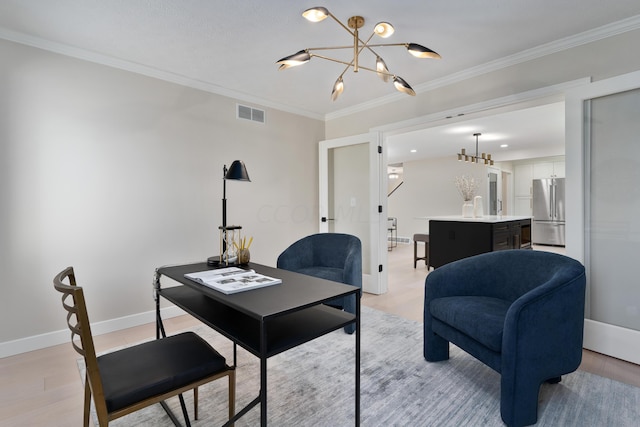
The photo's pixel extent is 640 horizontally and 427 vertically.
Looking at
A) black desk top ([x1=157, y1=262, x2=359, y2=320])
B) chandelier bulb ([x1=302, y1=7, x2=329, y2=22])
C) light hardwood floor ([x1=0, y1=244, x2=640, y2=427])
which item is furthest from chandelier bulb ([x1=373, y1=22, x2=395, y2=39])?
light hardwood floor ([x1=0, y1=244, x2=640, y2=427])

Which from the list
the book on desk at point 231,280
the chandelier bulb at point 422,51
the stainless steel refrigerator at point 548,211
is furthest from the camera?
the stainless steel refrigerator at point 548,211

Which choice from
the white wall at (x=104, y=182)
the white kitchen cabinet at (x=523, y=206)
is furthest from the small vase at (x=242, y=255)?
the white kitchen cabinet at (x=523, y=206)

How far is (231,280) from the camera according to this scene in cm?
163

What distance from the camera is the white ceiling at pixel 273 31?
2.09 m

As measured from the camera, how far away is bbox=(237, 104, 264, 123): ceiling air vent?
3.73 m

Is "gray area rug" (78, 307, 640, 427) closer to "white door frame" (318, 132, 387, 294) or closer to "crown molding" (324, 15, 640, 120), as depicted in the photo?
"white door frame" (318, 132, 387, 294)

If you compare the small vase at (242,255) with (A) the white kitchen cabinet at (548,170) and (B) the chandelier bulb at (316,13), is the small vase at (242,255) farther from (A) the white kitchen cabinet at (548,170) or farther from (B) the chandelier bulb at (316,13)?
(A) the white kitchen cabinet at (548,170)

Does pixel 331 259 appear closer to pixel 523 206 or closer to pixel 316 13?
pixel 316 13

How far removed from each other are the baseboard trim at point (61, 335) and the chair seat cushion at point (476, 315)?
263 centimetres

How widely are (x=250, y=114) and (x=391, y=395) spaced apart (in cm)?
323

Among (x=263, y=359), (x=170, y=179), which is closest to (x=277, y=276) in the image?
(x=263, y=359)

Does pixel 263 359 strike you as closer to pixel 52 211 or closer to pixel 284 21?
pixel 284 21

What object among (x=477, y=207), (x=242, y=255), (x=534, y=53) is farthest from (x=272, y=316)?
(x=477, y=207)

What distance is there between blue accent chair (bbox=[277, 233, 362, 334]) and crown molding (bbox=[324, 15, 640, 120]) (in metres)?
1.81
